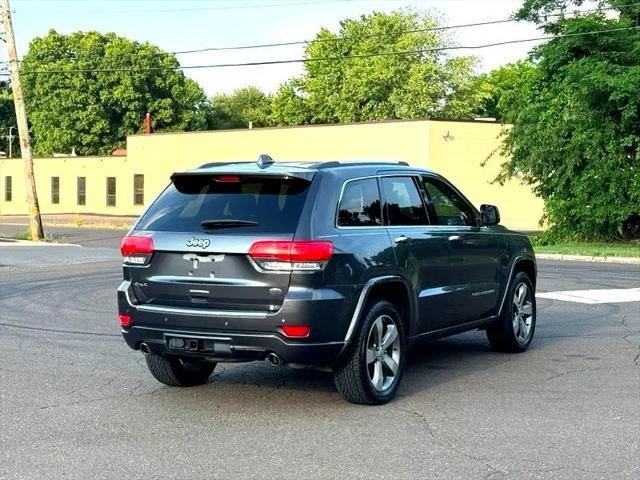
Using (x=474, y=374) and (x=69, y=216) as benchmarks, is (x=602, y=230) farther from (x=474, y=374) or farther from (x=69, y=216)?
(x=69, y=216)

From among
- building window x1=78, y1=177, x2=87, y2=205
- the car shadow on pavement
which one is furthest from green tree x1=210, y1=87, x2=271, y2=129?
the car shadow on pavement

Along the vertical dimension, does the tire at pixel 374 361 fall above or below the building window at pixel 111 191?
above

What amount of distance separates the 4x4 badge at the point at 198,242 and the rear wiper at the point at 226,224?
0.13m

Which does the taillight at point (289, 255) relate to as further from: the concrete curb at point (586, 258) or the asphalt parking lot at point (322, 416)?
the concrete curb at point (586, 258)

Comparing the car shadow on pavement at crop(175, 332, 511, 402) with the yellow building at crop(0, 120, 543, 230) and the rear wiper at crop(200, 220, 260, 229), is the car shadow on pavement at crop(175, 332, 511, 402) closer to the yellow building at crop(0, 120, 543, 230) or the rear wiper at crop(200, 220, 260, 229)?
the rear wiper at crop(200, 220, 260, 229)

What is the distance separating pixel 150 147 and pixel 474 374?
156 ft

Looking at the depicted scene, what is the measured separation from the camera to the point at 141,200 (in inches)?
2192

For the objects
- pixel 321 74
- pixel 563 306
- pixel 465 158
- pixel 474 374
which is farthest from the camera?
pixel 321 74

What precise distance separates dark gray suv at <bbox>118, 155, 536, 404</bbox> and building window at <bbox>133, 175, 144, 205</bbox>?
48.1 meters

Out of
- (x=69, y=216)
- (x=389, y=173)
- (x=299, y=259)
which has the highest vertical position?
(x=389, y=173)

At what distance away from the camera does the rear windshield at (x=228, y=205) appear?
6949 millimetres

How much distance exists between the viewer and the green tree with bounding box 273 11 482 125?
74.5 meters

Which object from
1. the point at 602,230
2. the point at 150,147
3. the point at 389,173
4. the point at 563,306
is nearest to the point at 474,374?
the point at 389,173

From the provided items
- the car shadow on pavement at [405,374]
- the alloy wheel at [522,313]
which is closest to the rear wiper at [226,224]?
the car shadow on pavement at [405,374]
